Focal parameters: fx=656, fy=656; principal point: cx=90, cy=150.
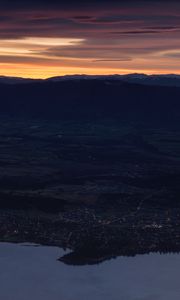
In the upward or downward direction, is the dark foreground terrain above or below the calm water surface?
above

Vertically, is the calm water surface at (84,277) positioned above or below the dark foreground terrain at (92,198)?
below

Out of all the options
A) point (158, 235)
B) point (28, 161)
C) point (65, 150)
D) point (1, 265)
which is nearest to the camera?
point (1, 265)

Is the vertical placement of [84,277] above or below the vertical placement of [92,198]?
below

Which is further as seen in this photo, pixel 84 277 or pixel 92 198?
pixel 92 198

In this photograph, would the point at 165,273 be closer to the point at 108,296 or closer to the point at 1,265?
the point at 108,296

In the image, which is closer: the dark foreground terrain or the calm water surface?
the calm water surface

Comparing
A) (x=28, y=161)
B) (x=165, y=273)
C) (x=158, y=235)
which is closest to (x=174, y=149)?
(x=28, y=161)

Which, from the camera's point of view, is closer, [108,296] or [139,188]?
[108,296]

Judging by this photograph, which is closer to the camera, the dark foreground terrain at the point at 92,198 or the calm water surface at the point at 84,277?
the calm water surface at the point at 84,277
